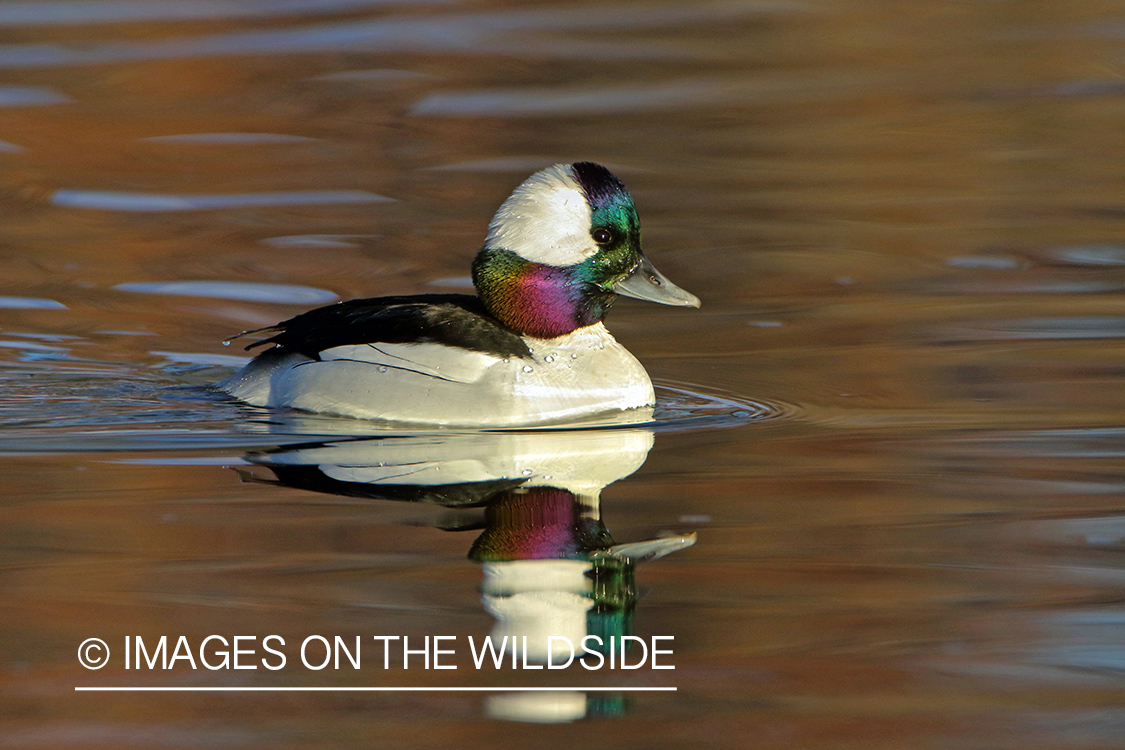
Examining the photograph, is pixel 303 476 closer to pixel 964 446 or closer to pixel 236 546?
pixel 236 546

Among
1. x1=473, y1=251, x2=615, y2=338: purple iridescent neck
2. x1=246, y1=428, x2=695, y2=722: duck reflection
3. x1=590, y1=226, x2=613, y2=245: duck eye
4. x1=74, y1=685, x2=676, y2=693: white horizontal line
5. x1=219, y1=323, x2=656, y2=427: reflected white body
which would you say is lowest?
x1=74, y1=685, x2=676, y2=693: white horizontal line

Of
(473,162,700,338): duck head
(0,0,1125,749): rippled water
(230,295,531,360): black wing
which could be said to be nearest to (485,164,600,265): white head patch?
(473,162,700,338): duck head

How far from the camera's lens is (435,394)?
7.50 m

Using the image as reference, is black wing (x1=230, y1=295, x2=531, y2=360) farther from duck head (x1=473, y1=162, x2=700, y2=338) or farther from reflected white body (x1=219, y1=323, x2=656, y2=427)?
duck head (x1=473, y1=162, x2=700, y2=338)

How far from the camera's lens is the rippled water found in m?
4.75

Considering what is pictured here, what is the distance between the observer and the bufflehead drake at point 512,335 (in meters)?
7.54

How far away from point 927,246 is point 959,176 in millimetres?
1995

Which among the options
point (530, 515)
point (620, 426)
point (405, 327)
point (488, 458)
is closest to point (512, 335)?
point (405, 327)

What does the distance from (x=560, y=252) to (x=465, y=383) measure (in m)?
0.75

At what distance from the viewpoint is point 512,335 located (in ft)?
25.6

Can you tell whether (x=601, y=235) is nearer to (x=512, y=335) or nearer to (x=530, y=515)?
(x=512, y=335)

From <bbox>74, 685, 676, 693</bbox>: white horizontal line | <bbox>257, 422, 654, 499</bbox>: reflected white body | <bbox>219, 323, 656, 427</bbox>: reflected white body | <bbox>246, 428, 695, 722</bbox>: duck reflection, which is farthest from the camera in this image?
<bbox>219, 323, 656, 427</bbox>: reflected white body

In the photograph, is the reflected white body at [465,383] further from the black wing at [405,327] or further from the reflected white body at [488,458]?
the reflected white body at [488,458]

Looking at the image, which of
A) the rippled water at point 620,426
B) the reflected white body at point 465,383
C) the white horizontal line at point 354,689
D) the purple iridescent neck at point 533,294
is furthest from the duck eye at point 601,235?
the white horizontal line at point 354,689
